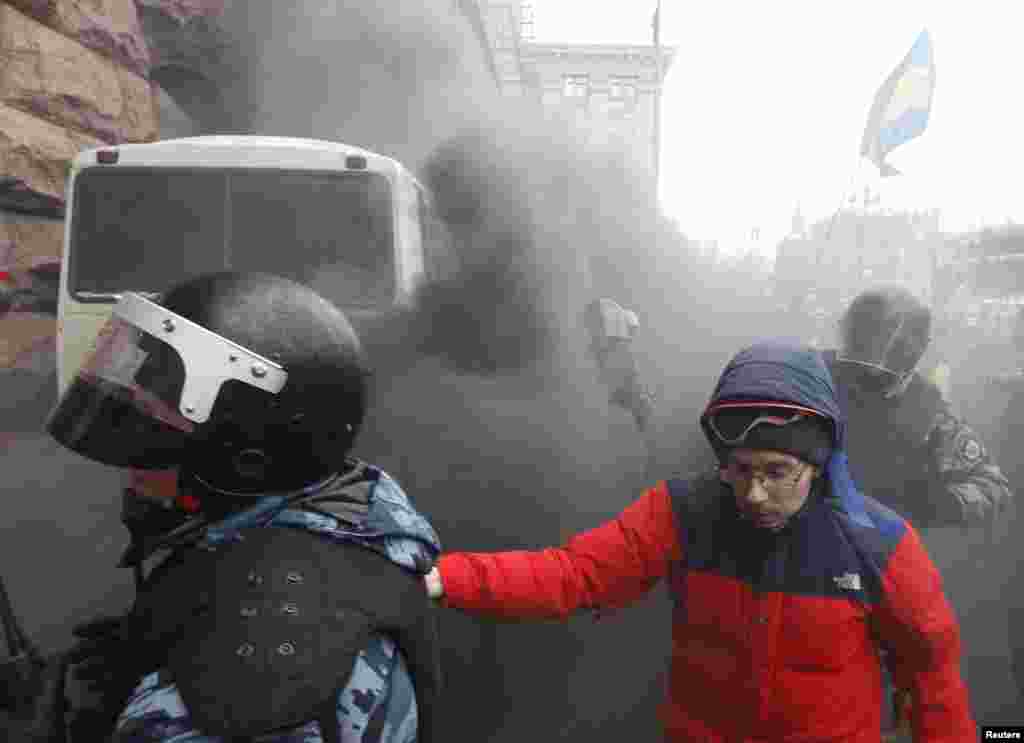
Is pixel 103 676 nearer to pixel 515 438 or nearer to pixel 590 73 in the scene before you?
pixel 515 438

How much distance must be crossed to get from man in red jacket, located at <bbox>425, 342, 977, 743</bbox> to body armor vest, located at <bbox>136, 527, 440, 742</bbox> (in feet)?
1.78

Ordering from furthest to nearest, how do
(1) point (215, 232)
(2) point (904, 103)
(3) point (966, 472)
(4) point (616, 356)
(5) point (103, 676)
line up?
(2) point (904, 103)
(4) point (616, 356)
(1) point (215, 232)
(3) point (966, 472)
(5) point (103, 676)

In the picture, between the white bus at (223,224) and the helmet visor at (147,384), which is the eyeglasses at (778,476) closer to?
the helmet visor at (147,384)

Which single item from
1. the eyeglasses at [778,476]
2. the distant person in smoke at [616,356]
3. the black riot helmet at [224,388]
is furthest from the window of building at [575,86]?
the black riot helmet at [224,388]

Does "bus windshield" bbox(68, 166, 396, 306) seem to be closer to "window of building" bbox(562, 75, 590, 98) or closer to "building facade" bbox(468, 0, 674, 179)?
"building facade" bbox(468, 0, 674, 179)

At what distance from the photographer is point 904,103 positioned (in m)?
9.70

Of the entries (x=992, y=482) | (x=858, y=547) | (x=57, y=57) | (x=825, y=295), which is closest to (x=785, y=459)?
(x=858, y=547)

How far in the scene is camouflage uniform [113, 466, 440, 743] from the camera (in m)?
0.98

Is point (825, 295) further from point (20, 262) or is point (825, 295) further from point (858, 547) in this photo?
point (858, 547)

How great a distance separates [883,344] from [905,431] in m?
0.31

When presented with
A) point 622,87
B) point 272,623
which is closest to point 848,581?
point 272,623

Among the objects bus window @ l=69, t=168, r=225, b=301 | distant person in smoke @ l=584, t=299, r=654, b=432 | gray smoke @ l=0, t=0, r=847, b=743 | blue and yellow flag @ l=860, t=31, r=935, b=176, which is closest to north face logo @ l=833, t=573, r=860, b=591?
gray smoke @ l=0, t=0, r=847, b=743

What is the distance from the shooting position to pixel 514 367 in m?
4.73

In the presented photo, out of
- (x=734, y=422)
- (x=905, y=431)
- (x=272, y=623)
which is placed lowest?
(x=905, y=431)
